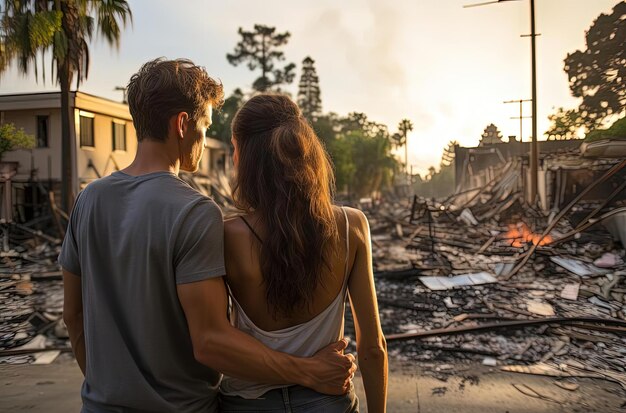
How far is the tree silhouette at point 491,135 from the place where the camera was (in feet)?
11.8

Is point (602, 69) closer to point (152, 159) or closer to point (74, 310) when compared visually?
point (152, 159)

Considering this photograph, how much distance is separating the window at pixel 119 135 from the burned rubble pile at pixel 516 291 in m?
2.66

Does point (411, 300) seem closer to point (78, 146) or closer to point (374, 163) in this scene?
point (78, 146)

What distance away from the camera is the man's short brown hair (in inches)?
41.8

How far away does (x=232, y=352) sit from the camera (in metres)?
1.02

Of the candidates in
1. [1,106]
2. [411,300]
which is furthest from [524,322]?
[1,106]

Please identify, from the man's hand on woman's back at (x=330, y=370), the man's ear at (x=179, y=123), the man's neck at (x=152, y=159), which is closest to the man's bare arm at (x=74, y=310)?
the man's neck at (x=152, y=159)

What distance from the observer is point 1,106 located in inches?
126

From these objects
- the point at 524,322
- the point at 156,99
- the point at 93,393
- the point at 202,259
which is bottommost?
the point at 524,322

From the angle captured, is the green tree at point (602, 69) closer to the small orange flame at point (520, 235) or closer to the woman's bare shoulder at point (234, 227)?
the small orange flame at point (520, 235)

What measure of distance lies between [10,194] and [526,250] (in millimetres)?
3912

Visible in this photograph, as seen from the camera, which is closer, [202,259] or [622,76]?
[202,259]

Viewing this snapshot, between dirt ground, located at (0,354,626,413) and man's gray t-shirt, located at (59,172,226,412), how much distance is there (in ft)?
7.24

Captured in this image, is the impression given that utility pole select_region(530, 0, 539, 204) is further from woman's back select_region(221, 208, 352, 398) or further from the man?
the man
